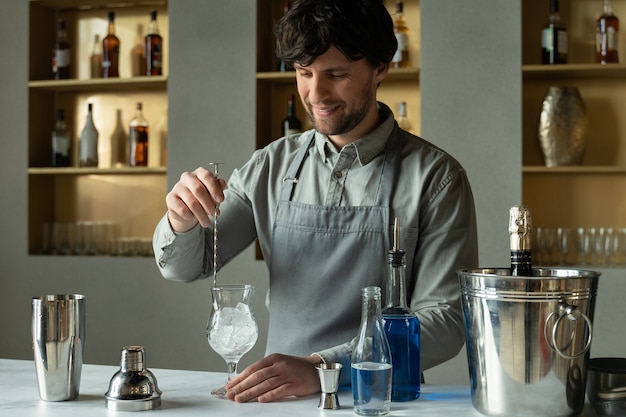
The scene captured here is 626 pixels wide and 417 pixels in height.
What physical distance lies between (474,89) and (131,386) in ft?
7.64

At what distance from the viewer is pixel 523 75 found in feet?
11.4

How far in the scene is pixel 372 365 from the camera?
1.34 meters

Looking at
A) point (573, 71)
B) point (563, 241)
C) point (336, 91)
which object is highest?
point (573, 71)

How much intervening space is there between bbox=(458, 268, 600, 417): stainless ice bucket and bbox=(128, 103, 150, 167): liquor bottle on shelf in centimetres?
287

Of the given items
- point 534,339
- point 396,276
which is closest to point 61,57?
point 396,276

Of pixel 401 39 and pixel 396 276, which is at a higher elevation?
pixel 401 39

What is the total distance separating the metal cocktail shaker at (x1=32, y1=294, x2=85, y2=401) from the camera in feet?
4.80

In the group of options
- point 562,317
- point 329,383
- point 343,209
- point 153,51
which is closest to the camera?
point 562,317

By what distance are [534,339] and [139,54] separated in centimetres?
313

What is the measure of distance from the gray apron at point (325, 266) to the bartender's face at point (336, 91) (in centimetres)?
14

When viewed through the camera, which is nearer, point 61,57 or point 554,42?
point 554,42

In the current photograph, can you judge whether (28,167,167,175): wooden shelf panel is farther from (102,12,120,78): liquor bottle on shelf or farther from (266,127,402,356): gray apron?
(266,127,402,356): gray apron

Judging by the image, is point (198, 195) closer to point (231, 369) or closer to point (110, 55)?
point (231, 369)

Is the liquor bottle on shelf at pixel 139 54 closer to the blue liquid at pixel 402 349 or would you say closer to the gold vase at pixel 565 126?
the gold vase at pixel 565 126
